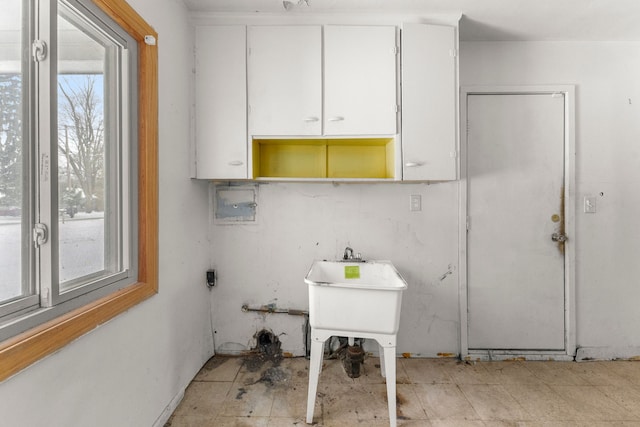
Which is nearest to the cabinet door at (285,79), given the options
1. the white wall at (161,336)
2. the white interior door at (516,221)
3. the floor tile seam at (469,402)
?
the white wall at (161,336)

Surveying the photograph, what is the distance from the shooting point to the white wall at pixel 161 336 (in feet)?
3.11

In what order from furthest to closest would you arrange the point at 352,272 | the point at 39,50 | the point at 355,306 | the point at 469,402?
the point at 352,272 < the point at 469,402 < the point at 355,306 < the point at 39,50

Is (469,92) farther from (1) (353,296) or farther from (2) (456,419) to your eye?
(2) (456,419)

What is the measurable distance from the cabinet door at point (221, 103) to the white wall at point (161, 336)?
0.08 m

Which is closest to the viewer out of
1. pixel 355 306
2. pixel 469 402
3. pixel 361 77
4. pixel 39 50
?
pixel 39 50

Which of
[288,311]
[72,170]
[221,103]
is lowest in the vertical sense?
[288,311]

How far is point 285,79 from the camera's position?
6.14 feet

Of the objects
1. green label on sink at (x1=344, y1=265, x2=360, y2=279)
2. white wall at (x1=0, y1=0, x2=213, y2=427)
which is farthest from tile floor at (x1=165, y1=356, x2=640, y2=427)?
green label on sink at (x1=344, y1=265, x2=360, y2=279)

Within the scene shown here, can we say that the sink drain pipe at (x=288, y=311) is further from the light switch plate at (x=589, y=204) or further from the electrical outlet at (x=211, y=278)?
the light switch plate at (x=589, y=204)

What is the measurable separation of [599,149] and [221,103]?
2.70m

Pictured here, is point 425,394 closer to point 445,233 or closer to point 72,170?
point 445,233

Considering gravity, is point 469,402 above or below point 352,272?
below

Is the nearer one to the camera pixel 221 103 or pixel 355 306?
pixel 355 306

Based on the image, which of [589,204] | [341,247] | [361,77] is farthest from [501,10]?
[341,247]
